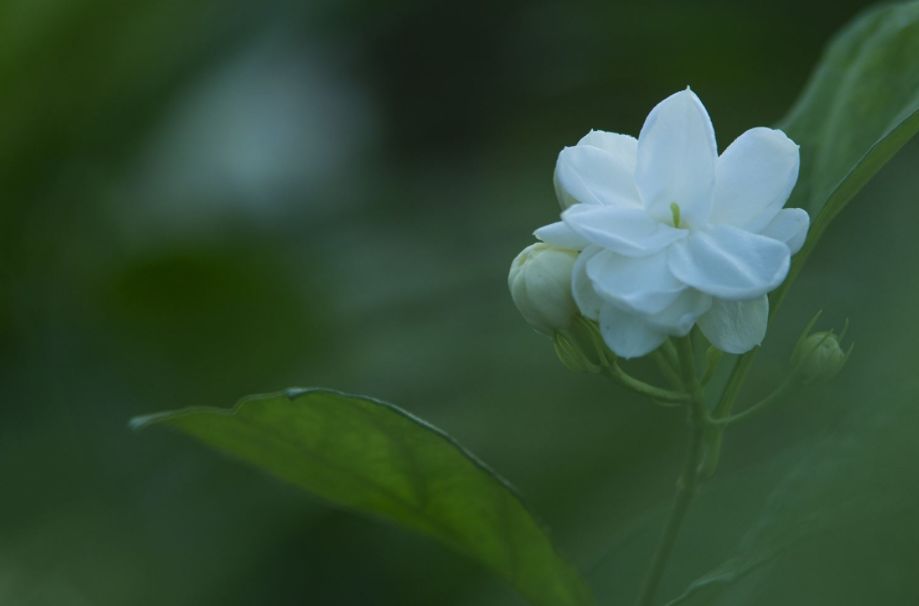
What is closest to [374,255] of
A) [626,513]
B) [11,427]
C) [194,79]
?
[194,79]

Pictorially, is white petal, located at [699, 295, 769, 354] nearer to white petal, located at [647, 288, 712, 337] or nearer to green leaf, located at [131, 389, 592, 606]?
white petal, located at [647, 288, 712, 337]

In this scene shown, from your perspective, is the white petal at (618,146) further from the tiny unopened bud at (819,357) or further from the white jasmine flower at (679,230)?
the tiny unopened bud at (819,357)

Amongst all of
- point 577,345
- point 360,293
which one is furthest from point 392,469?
point 360,293

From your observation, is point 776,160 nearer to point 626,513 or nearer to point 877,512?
point 877,512

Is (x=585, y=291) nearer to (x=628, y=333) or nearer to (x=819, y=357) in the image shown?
(x=628, y=333)

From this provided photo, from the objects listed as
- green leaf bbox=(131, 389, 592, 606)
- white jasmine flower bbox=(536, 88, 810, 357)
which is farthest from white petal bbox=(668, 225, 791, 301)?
green leaf bbox=(131, 389, 592, 606)

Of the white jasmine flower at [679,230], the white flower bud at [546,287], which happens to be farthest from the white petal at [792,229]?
the white flower bud at [546,287]

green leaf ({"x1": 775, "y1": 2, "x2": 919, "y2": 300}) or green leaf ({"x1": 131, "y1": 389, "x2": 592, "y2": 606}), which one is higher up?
green leaf ({"x1": 775, "y1": 2, "x2": 919, "y2": 300})
